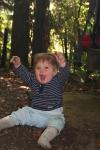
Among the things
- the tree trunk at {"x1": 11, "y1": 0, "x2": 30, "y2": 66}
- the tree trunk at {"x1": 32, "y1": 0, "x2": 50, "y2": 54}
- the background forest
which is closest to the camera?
the background forest

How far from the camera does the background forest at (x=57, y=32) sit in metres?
8.12

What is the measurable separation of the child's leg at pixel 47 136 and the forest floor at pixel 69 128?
5.6 inches

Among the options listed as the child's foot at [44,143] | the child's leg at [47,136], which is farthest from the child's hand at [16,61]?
the child's foot at [44,143]

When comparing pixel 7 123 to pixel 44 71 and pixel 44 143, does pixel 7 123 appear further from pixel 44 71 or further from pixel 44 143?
pixel 44 71

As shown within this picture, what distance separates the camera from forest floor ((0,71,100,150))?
17.6 ft

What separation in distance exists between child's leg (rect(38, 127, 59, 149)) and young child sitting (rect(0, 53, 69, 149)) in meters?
0.26

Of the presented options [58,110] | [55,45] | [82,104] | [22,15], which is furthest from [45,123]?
[55,45]

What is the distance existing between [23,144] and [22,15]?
885cm

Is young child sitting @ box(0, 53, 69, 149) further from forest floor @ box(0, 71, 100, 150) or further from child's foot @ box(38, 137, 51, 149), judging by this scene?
child's foot @ box(38, 137, 51, 149)

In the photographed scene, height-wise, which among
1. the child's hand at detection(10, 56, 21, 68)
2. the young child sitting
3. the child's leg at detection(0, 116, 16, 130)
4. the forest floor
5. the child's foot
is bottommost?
the forest floor

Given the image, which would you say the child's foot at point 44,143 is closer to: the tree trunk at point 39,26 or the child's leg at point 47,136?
the child's leg at point 47,136

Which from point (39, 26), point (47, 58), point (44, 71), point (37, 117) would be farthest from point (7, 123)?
point (39, 26)

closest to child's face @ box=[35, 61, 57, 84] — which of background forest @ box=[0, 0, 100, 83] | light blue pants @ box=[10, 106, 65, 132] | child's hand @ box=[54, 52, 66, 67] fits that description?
child's hand @ box=[54, 52, 66, 67]

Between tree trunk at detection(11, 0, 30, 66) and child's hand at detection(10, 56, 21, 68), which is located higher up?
child's hand at detection(10, 56, 21, 68)
